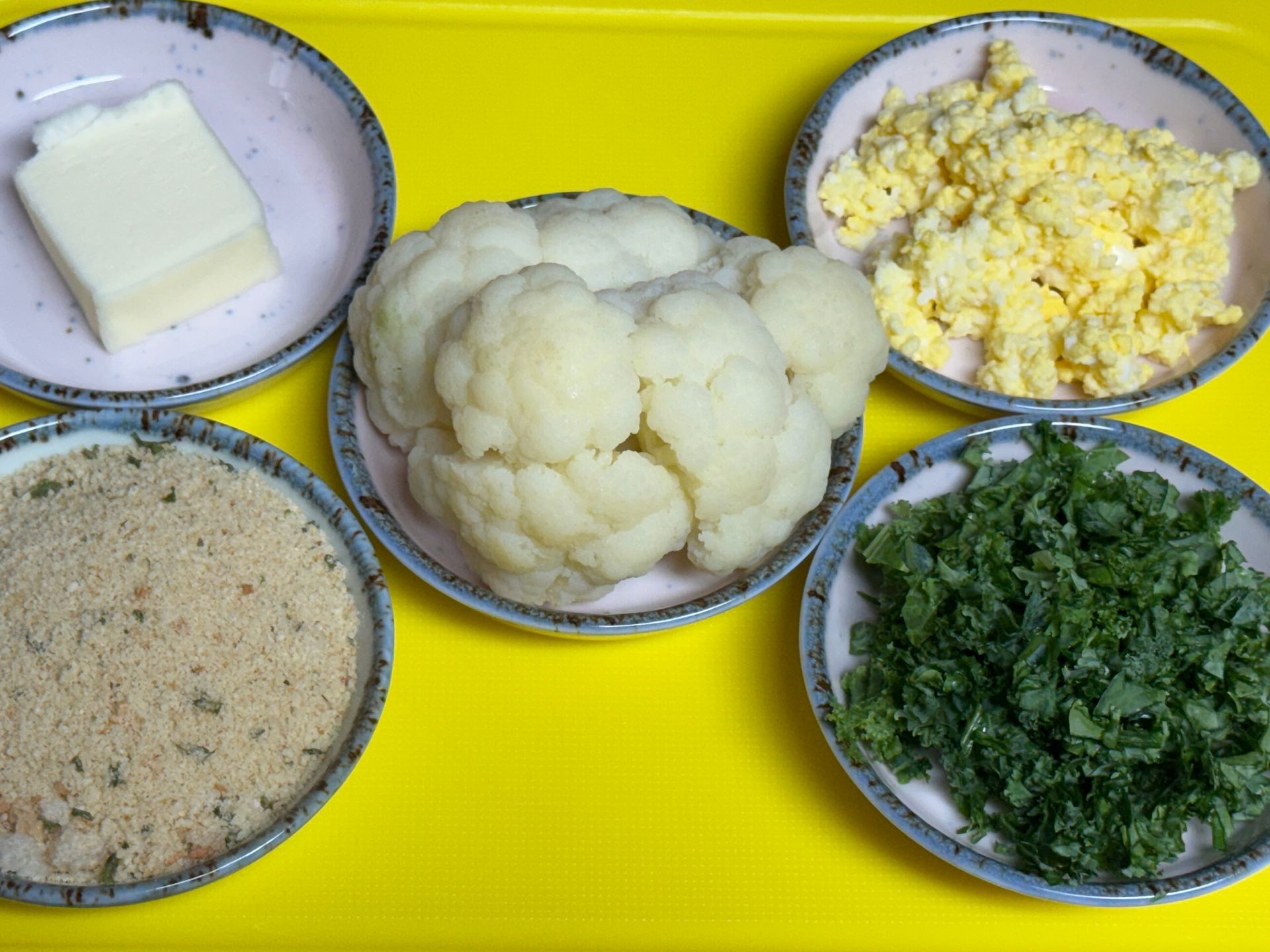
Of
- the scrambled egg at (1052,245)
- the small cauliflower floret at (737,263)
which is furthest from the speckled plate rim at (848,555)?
the small cauliflower floret at (737,263)

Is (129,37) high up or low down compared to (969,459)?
up

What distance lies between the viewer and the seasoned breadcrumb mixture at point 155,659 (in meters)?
1.41

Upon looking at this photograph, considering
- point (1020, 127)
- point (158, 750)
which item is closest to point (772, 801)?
point (158, 750)

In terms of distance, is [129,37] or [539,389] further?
[129,37]

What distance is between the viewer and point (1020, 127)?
190cm

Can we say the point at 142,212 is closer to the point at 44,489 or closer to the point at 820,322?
the point at 44,489

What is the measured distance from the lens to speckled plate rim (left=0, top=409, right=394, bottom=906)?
4.33ft

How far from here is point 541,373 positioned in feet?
4.48

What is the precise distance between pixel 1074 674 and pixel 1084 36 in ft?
3.81

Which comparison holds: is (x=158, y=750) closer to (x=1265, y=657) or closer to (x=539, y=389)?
(x=539, y=389)

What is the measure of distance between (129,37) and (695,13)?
3.13 feet

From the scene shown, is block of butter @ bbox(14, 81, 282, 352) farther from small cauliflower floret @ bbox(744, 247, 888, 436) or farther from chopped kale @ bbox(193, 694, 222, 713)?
small cauliflower floret @ bbox(744, 247, 888, 436)

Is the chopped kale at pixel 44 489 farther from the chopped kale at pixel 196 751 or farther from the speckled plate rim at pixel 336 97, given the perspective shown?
the chopped kale at pixel 196 751

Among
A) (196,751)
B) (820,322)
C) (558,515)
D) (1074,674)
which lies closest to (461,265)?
(558,515)
